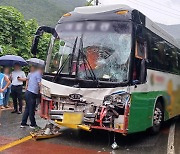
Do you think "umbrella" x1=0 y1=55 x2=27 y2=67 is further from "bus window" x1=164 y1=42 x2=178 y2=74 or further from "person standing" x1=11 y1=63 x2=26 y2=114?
"bus window" x1=164 y1=42 x2=178 y2=74

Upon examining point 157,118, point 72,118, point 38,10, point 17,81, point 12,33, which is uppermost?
point 38,10

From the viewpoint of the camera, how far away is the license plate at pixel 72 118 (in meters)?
6.54

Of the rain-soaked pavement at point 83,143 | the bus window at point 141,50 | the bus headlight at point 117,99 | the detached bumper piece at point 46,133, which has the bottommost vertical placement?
the rain-soaked pavement at point 83,143

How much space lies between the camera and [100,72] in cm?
667

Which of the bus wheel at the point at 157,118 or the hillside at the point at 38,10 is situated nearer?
the bus wheel at the point at 157,118

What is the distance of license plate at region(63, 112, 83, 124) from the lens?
6543 millimetres

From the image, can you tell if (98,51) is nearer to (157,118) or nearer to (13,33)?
(157,118)

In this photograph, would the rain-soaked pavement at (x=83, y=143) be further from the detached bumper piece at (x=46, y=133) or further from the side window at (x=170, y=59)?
the side window at (x=170, y=59)

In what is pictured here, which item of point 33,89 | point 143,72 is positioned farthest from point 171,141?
point 33,89

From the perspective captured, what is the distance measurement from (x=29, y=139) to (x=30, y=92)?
1.41 m

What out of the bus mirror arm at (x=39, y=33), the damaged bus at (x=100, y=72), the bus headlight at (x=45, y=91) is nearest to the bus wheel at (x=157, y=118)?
the damaged bus at (x=100, y=72)

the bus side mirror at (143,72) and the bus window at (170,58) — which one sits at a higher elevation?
the bus window at (170,58)

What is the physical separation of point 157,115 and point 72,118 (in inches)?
106

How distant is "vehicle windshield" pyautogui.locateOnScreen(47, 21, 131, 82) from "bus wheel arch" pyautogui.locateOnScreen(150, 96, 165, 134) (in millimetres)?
1993
